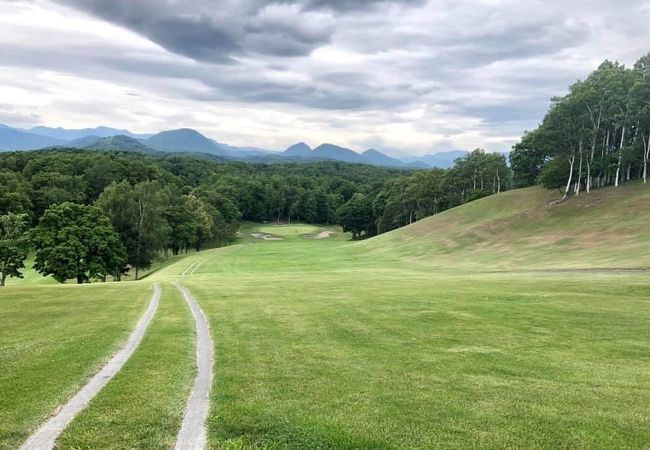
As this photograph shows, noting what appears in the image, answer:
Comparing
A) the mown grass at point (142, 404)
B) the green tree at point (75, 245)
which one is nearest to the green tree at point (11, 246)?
the green tree at point (75, 245)

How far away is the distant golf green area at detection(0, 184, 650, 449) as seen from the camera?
30.5ft

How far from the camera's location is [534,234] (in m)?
60.7

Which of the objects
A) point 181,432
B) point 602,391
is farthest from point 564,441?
point 181,432

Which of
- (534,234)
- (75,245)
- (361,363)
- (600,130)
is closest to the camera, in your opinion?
(361,363)

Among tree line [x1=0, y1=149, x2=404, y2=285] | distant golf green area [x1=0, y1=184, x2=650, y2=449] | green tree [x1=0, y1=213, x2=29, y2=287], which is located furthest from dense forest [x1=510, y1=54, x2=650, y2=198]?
green tree [x1=0, y1=213, x2=29, y2=287]

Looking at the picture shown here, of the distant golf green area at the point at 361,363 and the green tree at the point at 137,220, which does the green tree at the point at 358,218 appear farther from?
the distant golf green area at the point at 361,363

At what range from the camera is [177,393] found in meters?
11.5

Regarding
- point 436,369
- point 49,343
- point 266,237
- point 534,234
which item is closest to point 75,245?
point 49,343

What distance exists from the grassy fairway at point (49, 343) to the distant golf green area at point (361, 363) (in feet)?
0.30

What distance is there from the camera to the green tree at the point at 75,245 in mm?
57688

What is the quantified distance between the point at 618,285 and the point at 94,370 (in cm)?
2762

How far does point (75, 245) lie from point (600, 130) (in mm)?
72958

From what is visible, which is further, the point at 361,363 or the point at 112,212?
the point at 112,212

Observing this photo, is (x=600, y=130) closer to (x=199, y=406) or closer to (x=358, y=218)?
(x=199, y=406)
